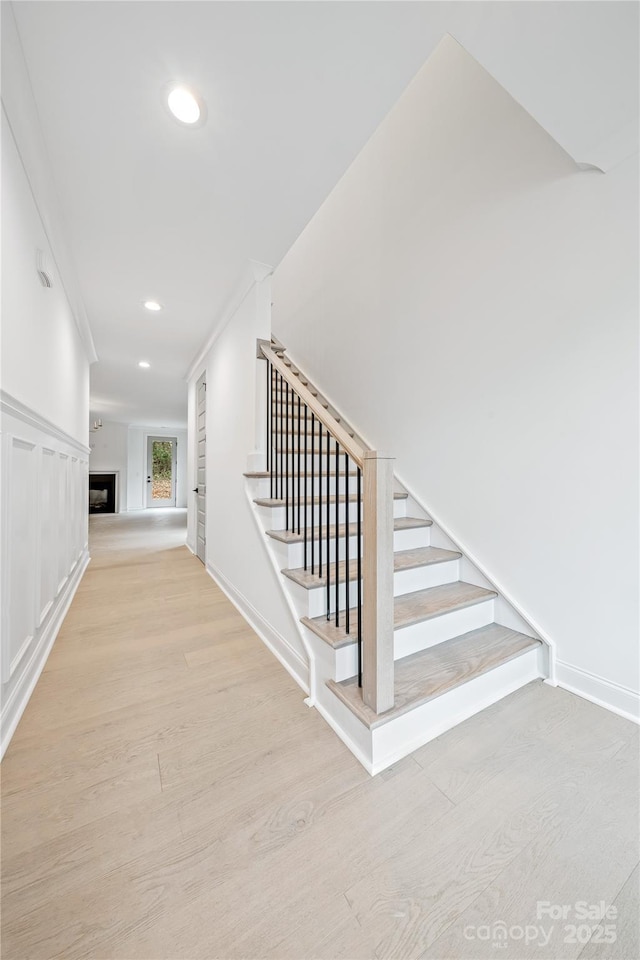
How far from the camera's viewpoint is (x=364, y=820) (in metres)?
1.04

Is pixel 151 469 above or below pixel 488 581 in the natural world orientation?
above

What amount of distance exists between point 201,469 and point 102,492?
739cm

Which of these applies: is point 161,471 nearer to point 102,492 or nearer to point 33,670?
point 102,492

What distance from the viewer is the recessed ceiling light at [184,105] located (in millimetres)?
1312

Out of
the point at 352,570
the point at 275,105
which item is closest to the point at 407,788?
the point at 352,570

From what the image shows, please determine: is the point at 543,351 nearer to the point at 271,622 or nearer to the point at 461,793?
the point at 461,793

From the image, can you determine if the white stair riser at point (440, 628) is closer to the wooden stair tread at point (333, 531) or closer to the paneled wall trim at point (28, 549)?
the wooden stair tread at point (333, 531)

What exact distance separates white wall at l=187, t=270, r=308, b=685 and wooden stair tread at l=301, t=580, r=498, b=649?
0.27 meters

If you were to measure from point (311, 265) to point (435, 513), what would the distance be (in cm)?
319

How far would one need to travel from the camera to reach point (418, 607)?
1.74 meters

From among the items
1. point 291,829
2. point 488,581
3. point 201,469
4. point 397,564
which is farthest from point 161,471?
point 291,829

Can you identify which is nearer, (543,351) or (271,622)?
(543,351)

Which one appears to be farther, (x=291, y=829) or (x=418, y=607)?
(x=418, y=607)

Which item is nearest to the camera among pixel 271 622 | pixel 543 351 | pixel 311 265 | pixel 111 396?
pixel 543 351
